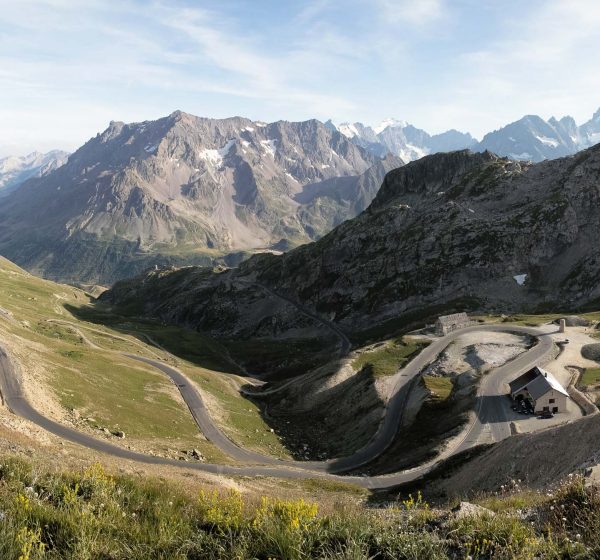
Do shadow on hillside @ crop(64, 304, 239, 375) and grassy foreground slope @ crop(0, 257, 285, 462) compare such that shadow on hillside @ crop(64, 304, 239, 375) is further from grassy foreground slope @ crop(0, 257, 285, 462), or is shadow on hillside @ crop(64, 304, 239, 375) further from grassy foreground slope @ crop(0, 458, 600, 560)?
grassy foreground slope @ crop(0, 458, 600, 560)

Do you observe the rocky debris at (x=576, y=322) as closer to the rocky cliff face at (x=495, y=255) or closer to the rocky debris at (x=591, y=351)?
the rocky debris at (x=591, y=351)

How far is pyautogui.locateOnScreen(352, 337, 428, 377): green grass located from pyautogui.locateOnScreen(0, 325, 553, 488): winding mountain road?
2.76m

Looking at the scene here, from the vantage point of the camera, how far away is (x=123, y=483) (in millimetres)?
12805

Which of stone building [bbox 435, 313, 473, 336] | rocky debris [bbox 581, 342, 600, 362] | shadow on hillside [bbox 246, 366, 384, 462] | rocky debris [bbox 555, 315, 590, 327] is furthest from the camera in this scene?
stone building [bbox 435, 313, 473, 336]

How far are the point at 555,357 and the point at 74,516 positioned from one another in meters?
86.1

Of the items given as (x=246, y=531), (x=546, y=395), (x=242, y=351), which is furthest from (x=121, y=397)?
(x=242, y=351)

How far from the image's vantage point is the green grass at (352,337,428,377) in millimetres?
93250

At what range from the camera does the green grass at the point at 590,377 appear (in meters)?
68.8

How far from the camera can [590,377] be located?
70.4m

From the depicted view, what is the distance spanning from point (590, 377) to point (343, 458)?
4170 cm

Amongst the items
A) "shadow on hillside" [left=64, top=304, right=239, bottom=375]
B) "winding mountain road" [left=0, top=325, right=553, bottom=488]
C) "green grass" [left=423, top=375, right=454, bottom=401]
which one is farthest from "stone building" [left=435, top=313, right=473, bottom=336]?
"shadow on hillside" [left=64, top=304, right=239, bottom=375]

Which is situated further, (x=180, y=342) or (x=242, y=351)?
(x=242, y=351)

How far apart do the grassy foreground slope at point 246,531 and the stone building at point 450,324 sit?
337 ft

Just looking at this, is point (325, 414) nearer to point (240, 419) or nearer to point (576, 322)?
point (240, 419)
